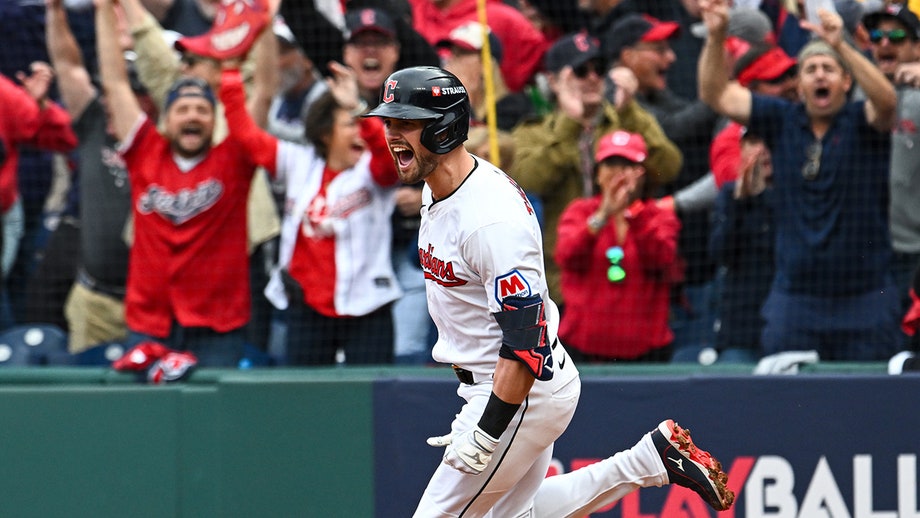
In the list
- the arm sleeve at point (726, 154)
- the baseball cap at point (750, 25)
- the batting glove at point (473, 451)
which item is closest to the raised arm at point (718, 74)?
the arm sleeve at point (726, 154)

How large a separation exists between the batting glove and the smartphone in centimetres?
372

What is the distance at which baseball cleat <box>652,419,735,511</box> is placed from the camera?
5215 millimetres

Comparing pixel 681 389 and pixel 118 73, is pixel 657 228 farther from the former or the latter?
pixel 118 73

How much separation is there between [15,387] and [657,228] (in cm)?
325

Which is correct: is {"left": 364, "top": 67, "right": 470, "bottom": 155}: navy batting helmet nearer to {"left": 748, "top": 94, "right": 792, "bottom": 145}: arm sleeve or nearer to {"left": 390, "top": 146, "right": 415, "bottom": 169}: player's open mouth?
{"left": 390, "top": 146, "right": 415, "bottom": 169}: player's open mouth

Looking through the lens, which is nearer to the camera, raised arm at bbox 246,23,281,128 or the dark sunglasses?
the dark sunglasses

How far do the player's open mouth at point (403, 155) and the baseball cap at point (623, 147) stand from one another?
2750 millimetres

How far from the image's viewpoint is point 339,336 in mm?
7406

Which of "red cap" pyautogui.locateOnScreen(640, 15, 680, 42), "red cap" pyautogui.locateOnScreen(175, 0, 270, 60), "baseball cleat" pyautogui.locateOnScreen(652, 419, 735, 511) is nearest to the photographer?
"baseball cleat" pyautogui.locateOnScreen(652, 419, 735, 511)

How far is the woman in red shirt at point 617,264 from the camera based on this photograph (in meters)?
7.19

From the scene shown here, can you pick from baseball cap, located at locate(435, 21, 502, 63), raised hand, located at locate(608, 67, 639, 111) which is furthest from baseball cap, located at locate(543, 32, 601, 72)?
baseball cap, located at locate(435, 21, 502, 63)

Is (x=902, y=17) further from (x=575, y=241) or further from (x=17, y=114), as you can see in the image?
(x=17, y=114)

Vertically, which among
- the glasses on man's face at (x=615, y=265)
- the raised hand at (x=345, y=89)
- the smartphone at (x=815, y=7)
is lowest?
the glasses on man's face at (x=615, y=265)

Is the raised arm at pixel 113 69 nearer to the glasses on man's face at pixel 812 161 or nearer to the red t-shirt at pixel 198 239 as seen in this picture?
the red t-shirt at pixel 198 239
